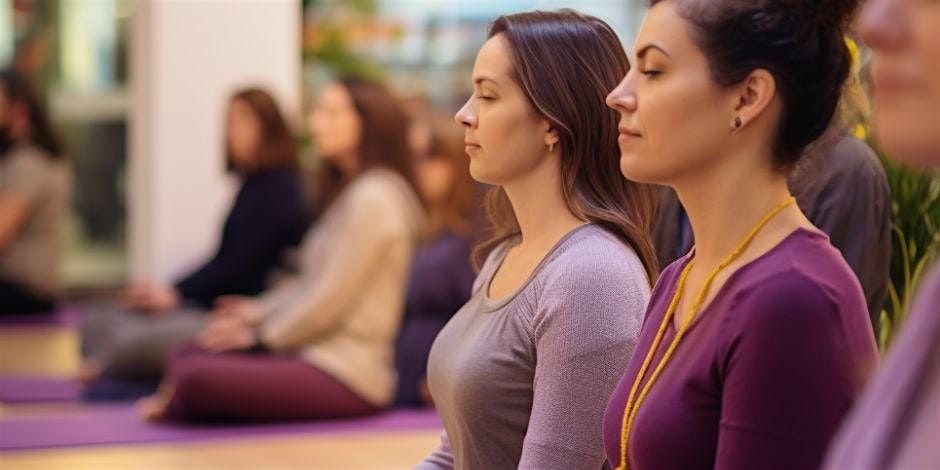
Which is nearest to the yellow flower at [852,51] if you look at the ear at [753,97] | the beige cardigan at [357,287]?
the ear at [753,97]

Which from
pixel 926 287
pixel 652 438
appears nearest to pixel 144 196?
pixel 652 438

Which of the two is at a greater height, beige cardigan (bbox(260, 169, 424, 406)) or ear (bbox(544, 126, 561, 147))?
ear (bbox(544, 126, 561, 147))

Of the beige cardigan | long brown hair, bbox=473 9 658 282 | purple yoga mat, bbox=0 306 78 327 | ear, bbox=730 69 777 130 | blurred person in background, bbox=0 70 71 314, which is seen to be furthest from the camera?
blurred person in background, bbox=0 70 71 314

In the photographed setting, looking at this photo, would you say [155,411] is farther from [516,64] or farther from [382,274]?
[516,64]

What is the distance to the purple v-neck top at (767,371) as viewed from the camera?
1.43 m

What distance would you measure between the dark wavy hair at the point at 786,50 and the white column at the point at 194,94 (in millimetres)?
6013

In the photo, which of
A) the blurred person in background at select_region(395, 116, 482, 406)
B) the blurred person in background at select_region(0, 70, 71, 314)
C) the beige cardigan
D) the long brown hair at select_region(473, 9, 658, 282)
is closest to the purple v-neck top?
the long brown hair at select_region(473, 9, 658, 282)

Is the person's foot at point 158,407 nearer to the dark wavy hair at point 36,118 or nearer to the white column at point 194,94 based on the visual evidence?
the white column at point 194,94

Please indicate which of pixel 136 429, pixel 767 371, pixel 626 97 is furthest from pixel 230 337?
pixel 767 371

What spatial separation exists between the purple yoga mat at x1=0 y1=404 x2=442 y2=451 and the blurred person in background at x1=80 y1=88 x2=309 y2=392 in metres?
0.71

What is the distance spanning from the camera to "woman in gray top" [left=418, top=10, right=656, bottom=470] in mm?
1929

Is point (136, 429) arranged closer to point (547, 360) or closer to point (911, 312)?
point (547, 360)

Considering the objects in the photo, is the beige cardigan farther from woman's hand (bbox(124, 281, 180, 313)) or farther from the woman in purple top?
the woman in purple top

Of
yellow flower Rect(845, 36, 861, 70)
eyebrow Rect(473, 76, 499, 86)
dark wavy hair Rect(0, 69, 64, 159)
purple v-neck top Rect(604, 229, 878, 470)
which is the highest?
yellow flower Rect(845, 36, 861, 70)
